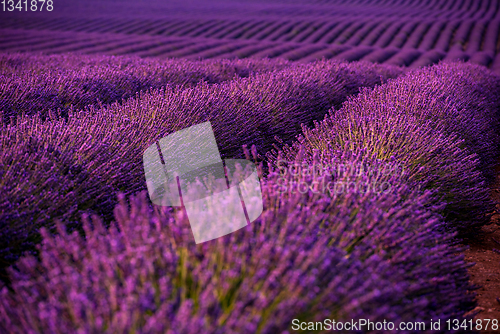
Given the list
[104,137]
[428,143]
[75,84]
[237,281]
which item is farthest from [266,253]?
[75,84]

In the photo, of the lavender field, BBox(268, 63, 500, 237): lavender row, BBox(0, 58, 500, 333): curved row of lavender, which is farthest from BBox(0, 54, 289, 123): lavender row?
BBox(268, 63, 500, 237): lavender row

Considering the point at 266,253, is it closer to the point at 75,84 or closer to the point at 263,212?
the point at 263,212

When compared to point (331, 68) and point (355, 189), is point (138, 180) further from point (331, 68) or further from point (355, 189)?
point (331, 68)

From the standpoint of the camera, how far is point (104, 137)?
2408mm

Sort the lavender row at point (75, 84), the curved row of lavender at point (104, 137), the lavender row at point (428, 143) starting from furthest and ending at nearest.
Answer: the lavender row at point (75, 84) → the lavender row at point (428, 143) → the curved row of lavender at point (104, 137)

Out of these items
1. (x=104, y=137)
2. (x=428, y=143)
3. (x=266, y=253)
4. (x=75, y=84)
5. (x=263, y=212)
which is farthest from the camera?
(x=75, y=84)

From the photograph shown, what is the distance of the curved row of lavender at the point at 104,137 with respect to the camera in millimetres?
1810

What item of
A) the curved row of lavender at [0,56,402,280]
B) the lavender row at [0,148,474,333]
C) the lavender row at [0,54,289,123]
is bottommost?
the lavender row at [0,148,474,333]

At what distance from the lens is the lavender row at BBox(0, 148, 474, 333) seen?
990mm

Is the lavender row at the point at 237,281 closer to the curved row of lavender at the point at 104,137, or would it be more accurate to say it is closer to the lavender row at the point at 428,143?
the curved row of lavender at the point at 104,137

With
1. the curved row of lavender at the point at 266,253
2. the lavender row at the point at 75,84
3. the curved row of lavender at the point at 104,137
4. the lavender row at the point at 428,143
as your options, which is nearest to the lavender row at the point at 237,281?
the curved row of lavender at the point at 266,253

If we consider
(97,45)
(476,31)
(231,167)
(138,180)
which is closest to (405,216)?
(231,167)

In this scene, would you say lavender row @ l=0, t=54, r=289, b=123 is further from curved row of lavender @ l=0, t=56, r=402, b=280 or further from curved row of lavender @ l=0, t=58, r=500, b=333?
curved row of lavender @ l=0, t=58, r=500, b=333

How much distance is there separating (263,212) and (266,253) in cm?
42
